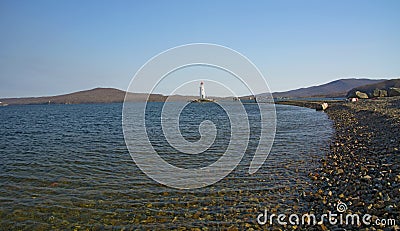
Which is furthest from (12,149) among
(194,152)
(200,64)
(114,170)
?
(200,64)

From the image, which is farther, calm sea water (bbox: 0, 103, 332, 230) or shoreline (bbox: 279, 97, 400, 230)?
calm sea water (bbox: 0, 103, 332, 230)

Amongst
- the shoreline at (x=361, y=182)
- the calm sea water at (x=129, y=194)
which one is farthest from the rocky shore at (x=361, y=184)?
the calm sea water at (x=129, y=194)

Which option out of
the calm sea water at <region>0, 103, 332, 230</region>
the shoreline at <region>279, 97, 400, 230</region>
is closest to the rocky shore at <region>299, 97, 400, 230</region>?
the shoreline at <region>279, 97, 400, 230</region>

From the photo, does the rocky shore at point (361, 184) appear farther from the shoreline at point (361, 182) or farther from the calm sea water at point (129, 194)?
the calm sea water at point (129, 194)

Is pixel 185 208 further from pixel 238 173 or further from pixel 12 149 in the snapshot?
pixel 12 149

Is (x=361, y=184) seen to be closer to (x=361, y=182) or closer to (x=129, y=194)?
(x=361, y=182)

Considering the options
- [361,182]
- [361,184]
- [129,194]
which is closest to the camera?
[361,184]

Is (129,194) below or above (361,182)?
below

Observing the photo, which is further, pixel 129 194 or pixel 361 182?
pixel 129 194

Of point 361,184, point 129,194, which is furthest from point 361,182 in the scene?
point 129,194

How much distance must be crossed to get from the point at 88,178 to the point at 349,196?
9138 millimetres

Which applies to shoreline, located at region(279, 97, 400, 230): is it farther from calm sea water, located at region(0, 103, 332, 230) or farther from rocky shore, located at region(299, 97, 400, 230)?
calm sea water, located at region(0, 103, 332, 230)

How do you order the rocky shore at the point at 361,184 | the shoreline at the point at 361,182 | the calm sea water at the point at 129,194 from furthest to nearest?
1. the calm sea water at the point at 129,194
2. the shoreline at the point at 361,182
3. the rocky shore at the point at 361,184

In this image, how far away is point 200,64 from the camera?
759 centimetres
